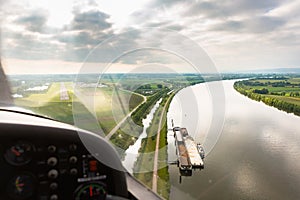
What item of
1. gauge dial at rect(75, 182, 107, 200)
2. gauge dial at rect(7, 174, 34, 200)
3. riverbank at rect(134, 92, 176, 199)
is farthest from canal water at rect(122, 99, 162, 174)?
gauge dial at rect(7, 174, 34, 200)

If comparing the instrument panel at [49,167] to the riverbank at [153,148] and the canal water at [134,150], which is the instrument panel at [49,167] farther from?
the riverbank at [153,148]

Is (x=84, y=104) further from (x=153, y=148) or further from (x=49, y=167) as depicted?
(x=153, y=148)

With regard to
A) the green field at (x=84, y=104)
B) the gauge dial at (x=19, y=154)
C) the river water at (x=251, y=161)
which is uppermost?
the green field at (x=84, y=104)

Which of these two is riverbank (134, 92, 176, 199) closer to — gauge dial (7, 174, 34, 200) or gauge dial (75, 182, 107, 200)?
gauge dial (75, 182, 107, 200)

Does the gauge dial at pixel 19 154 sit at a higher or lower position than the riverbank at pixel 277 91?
higher

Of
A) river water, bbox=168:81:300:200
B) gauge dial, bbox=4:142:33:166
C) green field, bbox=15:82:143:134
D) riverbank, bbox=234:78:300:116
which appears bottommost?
river water, bbox=168:81:300:200

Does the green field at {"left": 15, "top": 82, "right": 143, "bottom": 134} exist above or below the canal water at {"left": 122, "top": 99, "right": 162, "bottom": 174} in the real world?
above

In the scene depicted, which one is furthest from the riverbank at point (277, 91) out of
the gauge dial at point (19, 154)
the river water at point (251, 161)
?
the gauge dial at point (19, 154)
